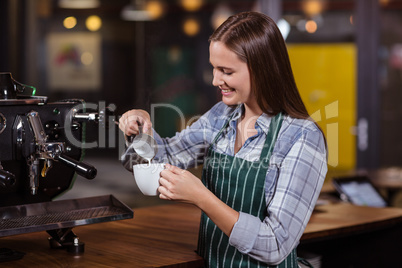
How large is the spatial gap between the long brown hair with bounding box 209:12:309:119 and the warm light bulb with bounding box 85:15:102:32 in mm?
4755

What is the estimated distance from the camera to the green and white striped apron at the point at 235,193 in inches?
64.8

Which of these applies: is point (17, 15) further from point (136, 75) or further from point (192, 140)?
point (192, 140)

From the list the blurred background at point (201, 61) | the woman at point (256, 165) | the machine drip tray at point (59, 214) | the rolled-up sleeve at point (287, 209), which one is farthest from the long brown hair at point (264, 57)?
the blurred background at point (201, 61)

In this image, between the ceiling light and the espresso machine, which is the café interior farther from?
the espresso machine

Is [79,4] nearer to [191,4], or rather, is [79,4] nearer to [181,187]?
[191,4]

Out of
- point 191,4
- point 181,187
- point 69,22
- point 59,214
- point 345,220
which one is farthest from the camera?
point 191,4

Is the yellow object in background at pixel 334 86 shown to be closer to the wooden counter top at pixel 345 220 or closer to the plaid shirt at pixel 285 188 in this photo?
the wooden counter top at pixel 345 220

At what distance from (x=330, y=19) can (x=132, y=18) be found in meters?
2.13

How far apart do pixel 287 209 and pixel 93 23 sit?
16.7 feet

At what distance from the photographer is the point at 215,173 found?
1758 millimetres

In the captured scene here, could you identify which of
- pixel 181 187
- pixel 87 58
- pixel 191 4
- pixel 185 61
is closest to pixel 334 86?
pixel 185 61

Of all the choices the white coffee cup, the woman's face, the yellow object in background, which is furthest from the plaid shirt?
the yellow object in background

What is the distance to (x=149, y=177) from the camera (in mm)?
1572

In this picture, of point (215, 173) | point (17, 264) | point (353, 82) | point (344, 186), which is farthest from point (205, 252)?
point (353, 82)
